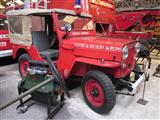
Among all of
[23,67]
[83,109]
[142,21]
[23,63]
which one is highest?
[142,21]

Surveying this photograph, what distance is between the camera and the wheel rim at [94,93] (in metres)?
2.62

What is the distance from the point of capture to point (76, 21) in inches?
134

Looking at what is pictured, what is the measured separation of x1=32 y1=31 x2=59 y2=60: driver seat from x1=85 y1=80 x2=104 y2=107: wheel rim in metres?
1.17

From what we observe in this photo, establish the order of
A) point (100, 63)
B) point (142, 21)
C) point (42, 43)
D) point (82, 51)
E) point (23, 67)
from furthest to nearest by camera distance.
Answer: point (142, 21) < point (23, 67) < point (42, 43) < point (82, 51) < point (100, 63)

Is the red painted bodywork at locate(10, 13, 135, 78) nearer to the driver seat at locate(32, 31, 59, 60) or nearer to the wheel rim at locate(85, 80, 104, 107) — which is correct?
the wheel rim at locate(85, 80, 104, 107)

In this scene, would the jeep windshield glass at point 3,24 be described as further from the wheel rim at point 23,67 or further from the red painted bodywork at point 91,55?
the red painted bodywork at point 91,55

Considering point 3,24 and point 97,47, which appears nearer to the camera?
point 97,47

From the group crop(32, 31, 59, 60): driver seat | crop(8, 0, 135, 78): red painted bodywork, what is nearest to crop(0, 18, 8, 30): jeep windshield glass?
crop(32, 31, 59, 60): driver seat

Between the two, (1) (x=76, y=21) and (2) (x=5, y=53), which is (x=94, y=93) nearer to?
(1) (x=76, y=21)

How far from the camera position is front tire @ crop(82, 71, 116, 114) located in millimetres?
2455

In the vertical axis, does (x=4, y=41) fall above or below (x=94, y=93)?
above

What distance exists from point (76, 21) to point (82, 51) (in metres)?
0.89

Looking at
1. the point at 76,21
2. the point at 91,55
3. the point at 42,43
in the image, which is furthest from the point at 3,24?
the point at 91,55

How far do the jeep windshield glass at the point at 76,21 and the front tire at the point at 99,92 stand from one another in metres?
1.16
